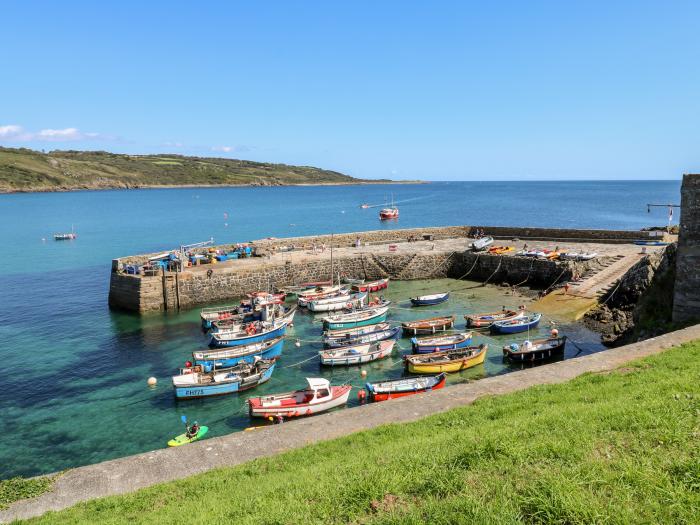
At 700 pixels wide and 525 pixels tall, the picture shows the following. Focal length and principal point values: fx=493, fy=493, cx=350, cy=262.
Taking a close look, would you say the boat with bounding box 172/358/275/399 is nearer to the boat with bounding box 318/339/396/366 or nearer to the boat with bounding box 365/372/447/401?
the boat with bounding box 318/339/396/366

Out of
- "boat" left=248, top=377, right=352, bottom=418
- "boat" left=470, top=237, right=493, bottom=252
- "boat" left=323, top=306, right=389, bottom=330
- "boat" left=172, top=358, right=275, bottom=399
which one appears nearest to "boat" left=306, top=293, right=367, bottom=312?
"boat" left=323, top=306, right=389, bottom=330

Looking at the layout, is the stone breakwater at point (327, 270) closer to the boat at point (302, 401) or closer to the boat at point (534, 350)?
the boat at point (534, 350)

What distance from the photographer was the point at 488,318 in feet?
98.0

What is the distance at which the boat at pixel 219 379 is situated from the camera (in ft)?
69.6

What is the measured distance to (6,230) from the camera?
268ft

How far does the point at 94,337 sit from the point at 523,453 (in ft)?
95.0

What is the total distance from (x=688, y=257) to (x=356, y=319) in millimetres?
17472

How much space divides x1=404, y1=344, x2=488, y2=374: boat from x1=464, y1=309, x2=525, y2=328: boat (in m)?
4.87

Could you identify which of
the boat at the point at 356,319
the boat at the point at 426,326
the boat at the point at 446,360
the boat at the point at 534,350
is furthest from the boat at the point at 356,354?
the boat at the point at 534,350

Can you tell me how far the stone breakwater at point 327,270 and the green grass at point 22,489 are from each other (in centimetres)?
2479

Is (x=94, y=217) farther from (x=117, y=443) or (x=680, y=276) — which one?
(x=680, y=276)

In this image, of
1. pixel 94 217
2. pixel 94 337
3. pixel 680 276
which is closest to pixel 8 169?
pixel 94 217

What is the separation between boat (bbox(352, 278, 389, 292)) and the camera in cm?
3925

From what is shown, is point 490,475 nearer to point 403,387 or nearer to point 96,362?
point 403,387
